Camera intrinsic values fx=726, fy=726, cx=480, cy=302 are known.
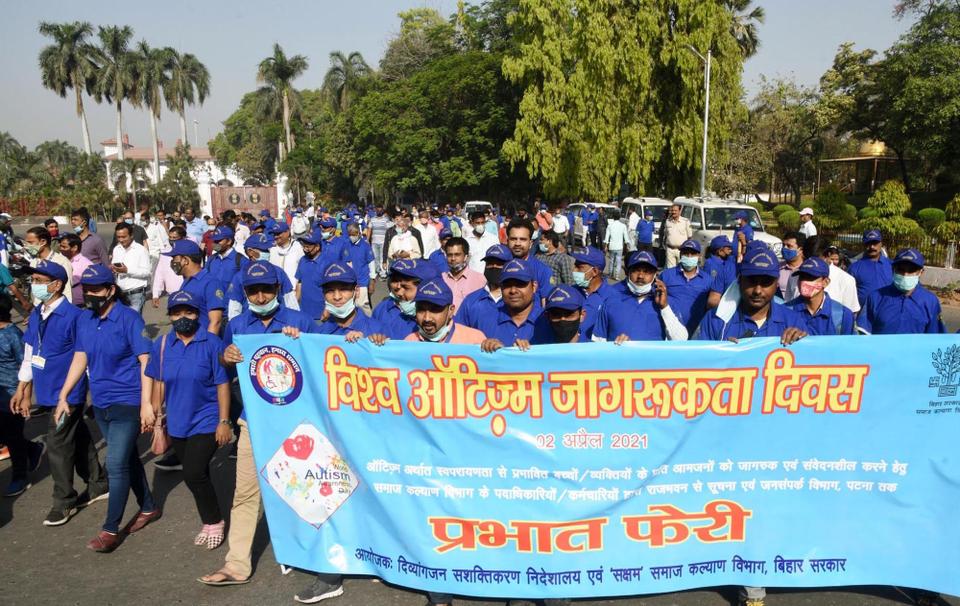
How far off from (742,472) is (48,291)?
492cm

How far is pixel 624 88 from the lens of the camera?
97.2 ft

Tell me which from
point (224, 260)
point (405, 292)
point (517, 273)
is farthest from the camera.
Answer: point (224, 260)

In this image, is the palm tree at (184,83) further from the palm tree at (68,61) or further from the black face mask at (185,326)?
the black face mask at (185,326)

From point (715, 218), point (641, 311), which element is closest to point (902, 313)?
point (641, 311)

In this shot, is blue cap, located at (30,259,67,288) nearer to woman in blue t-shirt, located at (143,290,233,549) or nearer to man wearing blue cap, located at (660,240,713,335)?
woman in blue t-shirt, located at (143,290,233,549)

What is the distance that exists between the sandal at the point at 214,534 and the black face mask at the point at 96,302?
5.30ft

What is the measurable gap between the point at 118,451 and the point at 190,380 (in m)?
0.85

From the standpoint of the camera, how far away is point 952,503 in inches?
152

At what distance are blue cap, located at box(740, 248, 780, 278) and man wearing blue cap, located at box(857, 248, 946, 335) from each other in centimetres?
164

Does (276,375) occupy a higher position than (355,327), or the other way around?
(355,327)

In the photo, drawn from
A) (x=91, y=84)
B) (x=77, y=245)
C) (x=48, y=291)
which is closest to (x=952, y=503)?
(x=48, y=291)

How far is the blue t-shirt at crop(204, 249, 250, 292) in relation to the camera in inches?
319

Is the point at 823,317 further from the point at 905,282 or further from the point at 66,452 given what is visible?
the point at 66,452

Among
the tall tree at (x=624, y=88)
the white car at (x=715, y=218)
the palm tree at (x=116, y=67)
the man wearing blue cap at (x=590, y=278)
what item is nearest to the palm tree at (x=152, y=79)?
the palm tree at (x=116, y=67)
